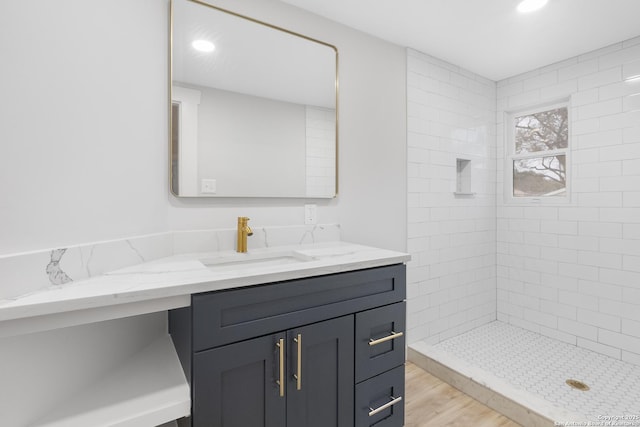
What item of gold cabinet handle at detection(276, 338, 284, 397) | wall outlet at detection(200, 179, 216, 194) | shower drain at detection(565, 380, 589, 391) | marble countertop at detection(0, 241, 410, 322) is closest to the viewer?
marble countertop at detection(0, 241, 410, 322)

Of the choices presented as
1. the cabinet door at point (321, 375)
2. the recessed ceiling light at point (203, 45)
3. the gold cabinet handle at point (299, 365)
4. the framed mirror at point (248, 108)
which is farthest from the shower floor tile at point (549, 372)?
the recessed ceiling light at point (203, 45)

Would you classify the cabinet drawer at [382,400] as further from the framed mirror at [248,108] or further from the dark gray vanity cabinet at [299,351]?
the framed mirror at [248,108]

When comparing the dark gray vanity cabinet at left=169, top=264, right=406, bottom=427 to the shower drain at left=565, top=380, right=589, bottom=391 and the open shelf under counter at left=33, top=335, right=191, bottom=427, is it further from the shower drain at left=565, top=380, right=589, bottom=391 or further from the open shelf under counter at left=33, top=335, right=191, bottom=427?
the shower drain at left=565, top=380, right=589, bottom=391

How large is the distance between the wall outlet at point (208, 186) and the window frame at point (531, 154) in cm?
284

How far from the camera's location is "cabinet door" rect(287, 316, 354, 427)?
1214 millimetres

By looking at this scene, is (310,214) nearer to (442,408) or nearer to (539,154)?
(442,408)

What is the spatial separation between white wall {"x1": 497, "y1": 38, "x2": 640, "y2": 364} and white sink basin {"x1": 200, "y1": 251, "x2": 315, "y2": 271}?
8.06ft

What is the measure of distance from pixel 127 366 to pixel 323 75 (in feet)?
6.09

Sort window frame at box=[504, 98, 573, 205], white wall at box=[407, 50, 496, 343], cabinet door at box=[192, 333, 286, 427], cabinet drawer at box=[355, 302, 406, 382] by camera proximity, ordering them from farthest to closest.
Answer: window frame at box=[504, 98, 573, 205]
white wall at box=[407, 50, 496, 343]
cabinet drawer at box=[355, 302, 406, 382]
cabinet door at box=[192, 333, 286, 427]

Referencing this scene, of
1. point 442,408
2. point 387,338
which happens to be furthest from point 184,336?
point 442,408

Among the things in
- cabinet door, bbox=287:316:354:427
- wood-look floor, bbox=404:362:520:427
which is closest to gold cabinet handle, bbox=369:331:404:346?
cabinet door, bbox=287:316:354:427

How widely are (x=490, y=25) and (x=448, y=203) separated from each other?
1352 mm

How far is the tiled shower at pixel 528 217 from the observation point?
245 centimetres

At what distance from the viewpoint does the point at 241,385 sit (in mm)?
1104
